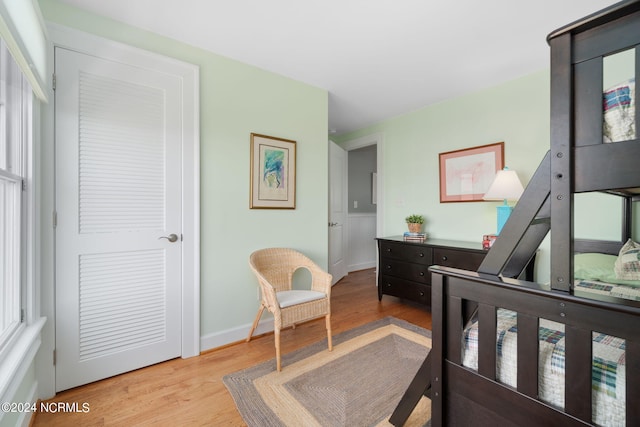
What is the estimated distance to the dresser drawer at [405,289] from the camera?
2.85 metres

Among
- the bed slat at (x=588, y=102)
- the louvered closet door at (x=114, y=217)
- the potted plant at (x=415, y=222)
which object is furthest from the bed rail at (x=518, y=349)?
the potted plant at (x=415, y=222)

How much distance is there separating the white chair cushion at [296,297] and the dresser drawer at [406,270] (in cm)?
128

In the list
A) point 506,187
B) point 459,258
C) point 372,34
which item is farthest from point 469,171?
point 372,34

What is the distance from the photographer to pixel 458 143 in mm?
3061

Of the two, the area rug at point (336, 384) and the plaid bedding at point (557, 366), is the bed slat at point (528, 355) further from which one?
the area rug at point (336, 384)

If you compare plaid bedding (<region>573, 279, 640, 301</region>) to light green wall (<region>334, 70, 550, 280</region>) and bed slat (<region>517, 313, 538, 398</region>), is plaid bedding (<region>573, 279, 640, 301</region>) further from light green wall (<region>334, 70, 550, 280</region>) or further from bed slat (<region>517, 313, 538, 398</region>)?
bed slat (<region>517, 313, 538, 398</region>)

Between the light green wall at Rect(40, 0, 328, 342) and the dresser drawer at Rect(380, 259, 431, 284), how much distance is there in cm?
112

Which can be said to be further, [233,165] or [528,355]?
[233,165]

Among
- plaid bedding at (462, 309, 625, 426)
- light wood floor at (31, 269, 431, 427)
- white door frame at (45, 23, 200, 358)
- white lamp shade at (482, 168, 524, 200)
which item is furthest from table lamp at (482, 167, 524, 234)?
white door frame at (45, 23, 200, 358)

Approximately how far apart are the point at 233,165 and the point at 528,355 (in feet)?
7.15

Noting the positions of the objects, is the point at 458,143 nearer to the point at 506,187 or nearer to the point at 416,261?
the point at 506,187

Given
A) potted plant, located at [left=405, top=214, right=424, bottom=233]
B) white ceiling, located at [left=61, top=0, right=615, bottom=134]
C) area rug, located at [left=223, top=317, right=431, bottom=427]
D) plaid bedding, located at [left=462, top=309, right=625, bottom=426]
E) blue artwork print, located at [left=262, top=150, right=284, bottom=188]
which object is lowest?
area rug, located at [left=223, top=317, right=431, bottom=427]

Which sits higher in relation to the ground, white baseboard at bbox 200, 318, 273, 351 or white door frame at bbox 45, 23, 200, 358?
white door frame at bbox 45, 23, 200, 358

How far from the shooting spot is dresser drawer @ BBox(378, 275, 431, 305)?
2848 millimetres
